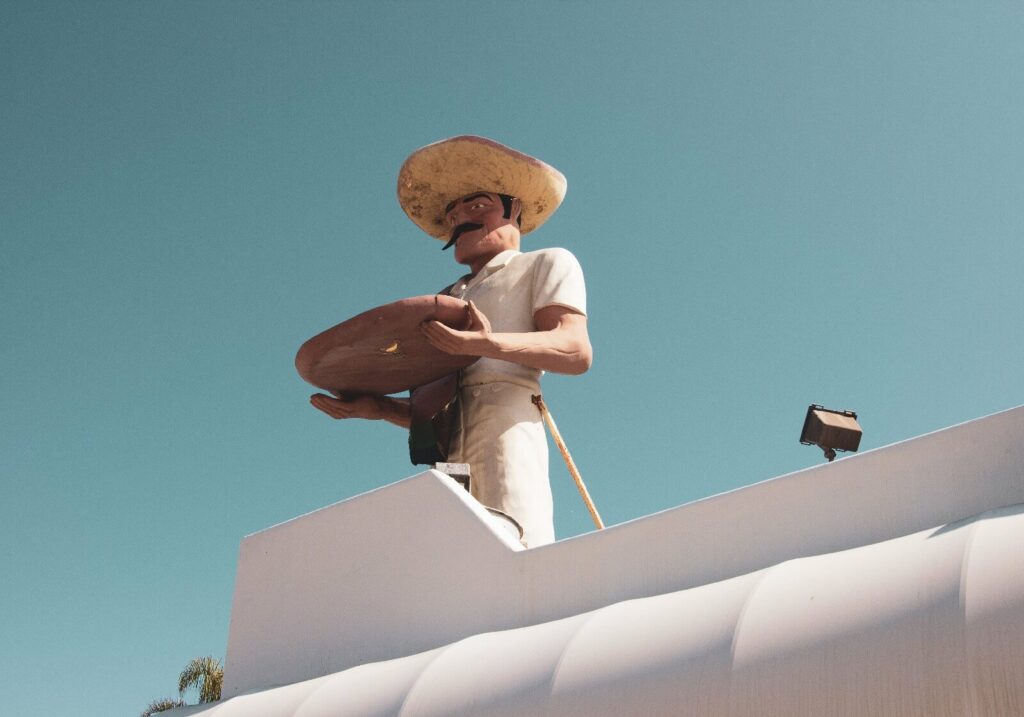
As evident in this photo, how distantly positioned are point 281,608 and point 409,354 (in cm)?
134

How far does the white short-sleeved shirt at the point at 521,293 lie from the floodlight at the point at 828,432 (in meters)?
1.51

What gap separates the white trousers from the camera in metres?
5.14

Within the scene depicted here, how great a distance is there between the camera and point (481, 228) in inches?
244

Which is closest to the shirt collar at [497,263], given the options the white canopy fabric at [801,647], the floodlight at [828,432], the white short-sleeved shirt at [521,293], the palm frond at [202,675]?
the white short-sleeved shirt at [521,293]

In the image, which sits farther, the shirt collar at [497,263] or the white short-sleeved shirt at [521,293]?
the shirt collar at [497,263]

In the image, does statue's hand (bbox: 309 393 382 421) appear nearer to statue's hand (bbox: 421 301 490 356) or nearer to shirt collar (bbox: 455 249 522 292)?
shirt collar (bbox: 455 249 522 292)

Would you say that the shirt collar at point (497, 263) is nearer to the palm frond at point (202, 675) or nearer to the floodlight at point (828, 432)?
the floodlight at point (828, 432)

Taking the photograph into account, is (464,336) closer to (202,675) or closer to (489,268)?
(489,268)

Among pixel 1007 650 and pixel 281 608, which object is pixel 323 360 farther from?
pixel 1007 650

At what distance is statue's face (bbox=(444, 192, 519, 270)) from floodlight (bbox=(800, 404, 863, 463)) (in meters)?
2.36

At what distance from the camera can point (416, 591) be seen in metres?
4.39

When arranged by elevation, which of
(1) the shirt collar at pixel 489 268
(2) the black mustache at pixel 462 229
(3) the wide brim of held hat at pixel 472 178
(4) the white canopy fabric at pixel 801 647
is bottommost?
(4) the white canopy fabric at pixel 801 647

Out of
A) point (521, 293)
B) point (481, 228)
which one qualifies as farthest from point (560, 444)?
point (481, 228)

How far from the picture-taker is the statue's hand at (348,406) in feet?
18.9
